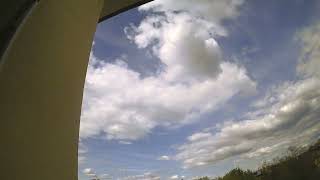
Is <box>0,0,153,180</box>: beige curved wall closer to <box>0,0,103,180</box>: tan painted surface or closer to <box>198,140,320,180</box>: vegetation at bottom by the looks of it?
<box>0,0,103,180</box>: tan painted surface

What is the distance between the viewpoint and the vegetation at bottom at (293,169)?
2119 cm

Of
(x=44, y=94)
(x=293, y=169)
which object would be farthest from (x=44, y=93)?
(x=293, y=169)

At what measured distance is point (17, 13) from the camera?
6.86ft

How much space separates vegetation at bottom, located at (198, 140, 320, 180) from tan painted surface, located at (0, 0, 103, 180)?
2081 centimetres

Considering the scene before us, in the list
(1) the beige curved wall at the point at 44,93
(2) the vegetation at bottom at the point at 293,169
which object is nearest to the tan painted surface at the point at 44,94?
(1) the beige curved wall at the point at 44,93

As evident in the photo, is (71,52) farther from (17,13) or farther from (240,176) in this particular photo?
(240,176)

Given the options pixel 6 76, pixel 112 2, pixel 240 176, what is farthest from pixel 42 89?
pixel 240 176

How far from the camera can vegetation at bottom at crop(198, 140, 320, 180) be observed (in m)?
21.2

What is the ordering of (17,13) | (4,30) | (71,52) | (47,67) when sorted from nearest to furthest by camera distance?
1. (4,30)
2. (17,13)
3. (47,67)
4. (71,52)

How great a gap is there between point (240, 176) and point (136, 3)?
26.2 m

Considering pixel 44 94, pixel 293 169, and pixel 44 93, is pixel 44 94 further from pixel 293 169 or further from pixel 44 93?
pixel 293 169

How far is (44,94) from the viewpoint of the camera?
7.95 ft

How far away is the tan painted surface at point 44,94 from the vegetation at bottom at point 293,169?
819 inches

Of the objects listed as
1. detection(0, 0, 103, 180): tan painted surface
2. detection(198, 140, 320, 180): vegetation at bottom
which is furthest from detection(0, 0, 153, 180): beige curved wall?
detection(198, 140, 320, 180): vegetation at bottom
